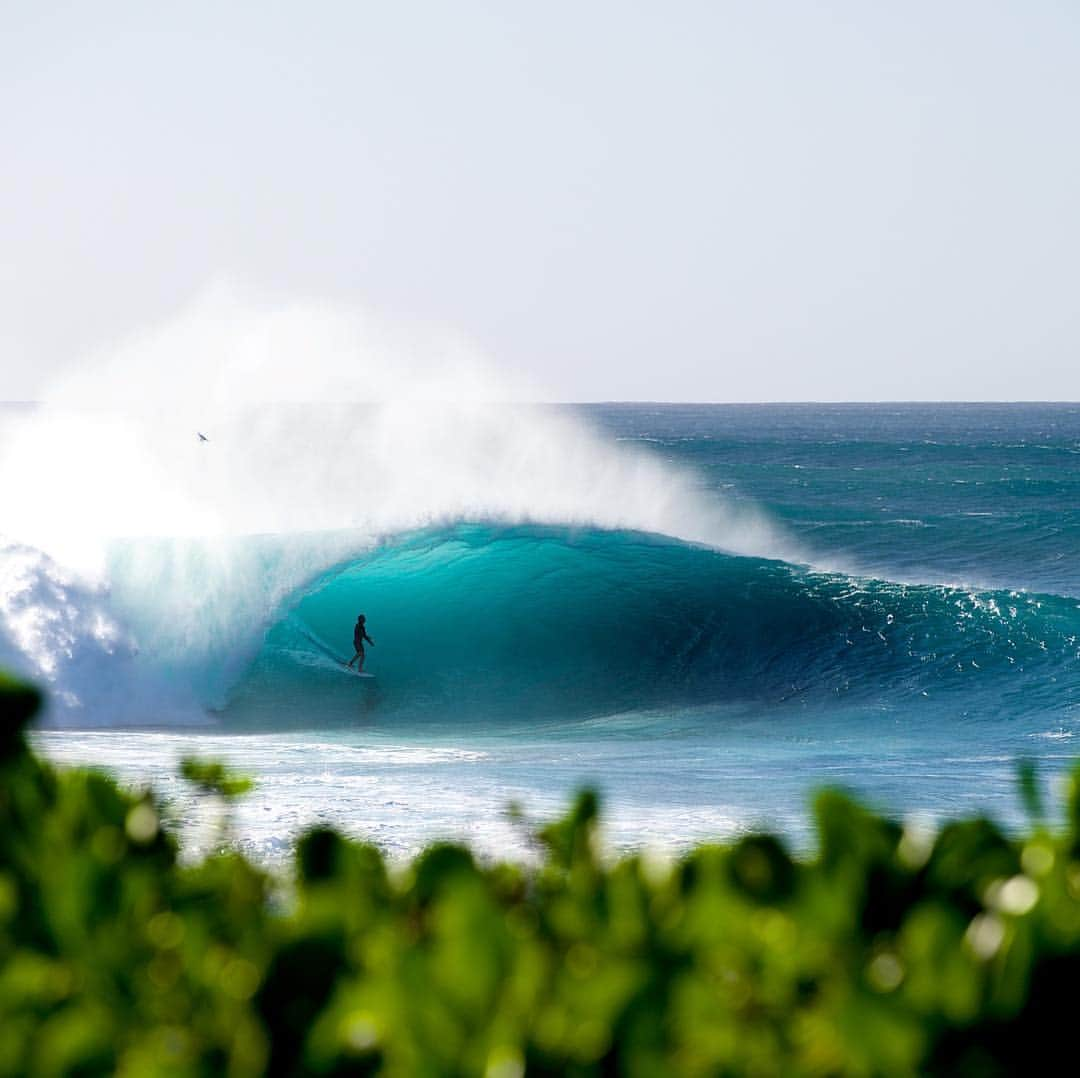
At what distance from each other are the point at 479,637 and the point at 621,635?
6.11 ft

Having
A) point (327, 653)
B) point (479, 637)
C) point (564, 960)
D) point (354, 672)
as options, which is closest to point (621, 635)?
point (479, 637)

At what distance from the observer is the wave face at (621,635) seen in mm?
17562

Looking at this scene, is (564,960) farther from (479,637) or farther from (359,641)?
(479,637)

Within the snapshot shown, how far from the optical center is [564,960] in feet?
5.65

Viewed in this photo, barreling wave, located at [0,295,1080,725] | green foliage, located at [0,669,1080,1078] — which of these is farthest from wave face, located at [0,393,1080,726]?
green foliage, located at [0,669,1080,1078]

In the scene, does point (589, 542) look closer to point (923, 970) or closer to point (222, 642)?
point (222, 642)

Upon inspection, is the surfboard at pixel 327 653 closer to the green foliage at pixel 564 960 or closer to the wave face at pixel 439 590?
the wave face at pixel 439 590

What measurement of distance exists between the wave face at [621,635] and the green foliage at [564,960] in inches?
589

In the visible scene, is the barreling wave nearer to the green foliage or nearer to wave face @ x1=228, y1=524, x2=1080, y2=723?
wave face @ x1=228, y1=524, x2=1080, y2=723

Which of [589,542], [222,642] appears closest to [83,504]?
[222,642]

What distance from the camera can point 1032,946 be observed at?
1.50m

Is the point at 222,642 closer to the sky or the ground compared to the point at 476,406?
closer to the ground

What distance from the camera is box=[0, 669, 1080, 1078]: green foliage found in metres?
1.44

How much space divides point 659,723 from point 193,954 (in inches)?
588
